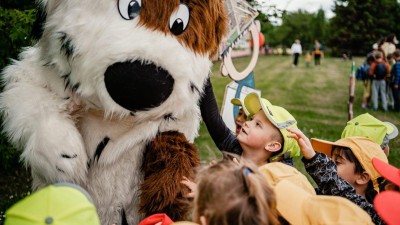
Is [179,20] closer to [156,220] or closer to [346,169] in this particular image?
[156,220]

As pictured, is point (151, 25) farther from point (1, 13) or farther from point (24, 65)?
point (1, 13)

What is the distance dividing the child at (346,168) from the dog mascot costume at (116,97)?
0.56m

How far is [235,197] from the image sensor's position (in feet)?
4.69

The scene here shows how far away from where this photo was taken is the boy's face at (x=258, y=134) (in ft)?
8.19

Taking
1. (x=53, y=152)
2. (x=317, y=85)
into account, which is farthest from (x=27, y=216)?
(x=317, y=85)

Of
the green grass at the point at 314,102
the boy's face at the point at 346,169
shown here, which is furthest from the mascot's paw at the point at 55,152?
the green grass at the point at 314,102

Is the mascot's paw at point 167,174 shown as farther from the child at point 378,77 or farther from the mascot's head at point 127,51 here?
the child at point 378,77

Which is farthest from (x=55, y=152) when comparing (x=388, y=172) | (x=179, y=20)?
(x=388, y=172)

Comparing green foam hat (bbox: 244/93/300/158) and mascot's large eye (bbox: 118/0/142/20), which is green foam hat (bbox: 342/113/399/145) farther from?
mascot's large eye (bbox: 118/0/142/20)

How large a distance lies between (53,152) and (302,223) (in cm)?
108

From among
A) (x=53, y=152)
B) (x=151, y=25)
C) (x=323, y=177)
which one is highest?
(x=151, y=25)

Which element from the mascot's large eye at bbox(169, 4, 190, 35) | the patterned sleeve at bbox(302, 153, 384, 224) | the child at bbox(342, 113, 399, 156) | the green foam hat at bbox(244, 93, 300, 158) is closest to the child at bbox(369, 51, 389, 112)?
the child at bbox(342, 113, 399, 156)

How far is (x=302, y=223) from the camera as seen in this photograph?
1565 millimetres

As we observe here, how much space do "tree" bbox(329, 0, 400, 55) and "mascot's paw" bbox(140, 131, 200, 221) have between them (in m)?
33.4
